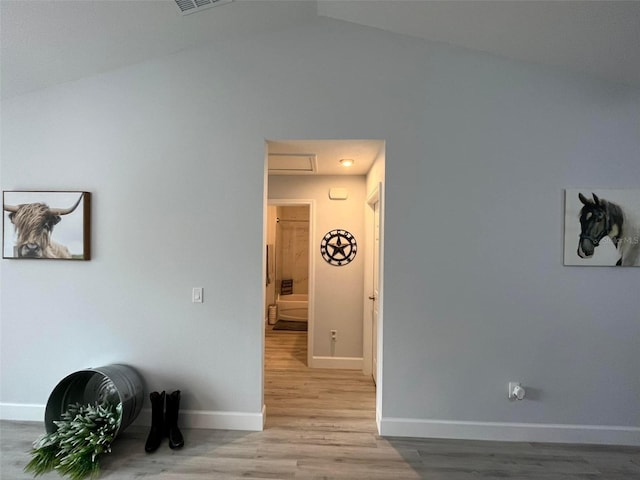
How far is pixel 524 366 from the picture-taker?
216 cm

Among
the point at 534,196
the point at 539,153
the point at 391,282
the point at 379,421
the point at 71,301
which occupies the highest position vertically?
the point at 539,153

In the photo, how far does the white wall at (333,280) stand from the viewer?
3.49 m

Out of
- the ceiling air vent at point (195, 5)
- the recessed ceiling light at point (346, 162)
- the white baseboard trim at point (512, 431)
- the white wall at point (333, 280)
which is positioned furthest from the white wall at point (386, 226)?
the white wall at point (333, 280)

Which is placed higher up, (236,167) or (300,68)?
(300,68)

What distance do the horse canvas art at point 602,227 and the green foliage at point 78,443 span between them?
3476 millimetres

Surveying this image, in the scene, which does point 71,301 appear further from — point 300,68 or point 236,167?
point 300,68

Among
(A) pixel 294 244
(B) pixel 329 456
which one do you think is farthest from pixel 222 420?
(A) pixel 294 244

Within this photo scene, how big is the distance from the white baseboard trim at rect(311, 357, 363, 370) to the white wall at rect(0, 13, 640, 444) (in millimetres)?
1272

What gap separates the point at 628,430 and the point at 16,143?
5.22 meters

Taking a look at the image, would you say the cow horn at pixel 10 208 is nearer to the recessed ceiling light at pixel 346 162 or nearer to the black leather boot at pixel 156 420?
the black leather boot at pixel 156 420

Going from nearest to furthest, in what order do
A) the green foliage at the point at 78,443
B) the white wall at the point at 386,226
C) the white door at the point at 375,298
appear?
the green foliage at the point at 78,443, the white wall at the point at 386,226, the white door at the point at 375,298

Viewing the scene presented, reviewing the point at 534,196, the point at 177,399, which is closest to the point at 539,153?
the point at 534,196

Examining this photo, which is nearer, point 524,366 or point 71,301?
point 524,366

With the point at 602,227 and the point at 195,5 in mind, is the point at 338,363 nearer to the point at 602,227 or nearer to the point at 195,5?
the point at 602,227
